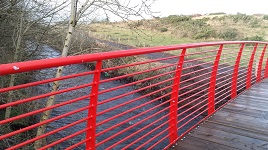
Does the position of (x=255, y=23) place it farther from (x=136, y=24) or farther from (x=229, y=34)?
(x=136, y=24)

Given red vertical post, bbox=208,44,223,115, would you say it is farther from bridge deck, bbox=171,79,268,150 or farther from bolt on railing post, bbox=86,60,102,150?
bolt on railing post, bbox=86,60,102,150

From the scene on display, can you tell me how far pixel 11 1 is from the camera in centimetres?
830

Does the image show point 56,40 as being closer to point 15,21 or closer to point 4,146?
point 15,21

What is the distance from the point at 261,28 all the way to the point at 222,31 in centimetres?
560

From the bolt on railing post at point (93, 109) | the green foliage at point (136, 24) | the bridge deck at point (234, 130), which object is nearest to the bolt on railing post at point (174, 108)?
the bridge deck at point (234, 130)

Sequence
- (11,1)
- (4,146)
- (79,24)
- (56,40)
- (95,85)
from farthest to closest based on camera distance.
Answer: (56,40) < (79,24) < (11,1) < (4,146) < (95,85)

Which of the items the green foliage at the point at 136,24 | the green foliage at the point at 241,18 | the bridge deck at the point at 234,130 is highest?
the green foliage at the point at 241,18

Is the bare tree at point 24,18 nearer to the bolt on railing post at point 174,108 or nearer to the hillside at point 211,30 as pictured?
the bolt on railing post at point 174,108

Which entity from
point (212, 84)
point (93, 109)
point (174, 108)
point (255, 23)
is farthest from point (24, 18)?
→ point (255, 23)

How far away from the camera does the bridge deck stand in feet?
12.3

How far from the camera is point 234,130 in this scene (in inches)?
171

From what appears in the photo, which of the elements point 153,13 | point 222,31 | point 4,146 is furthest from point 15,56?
point 222,31

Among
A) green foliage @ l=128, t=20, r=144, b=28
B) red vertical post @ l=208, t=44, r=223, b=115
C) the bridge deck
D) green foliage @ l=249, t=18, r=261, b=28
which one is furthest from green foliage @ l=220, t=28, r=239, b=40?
red vertical post @ l=208, t=44, r=223, b=115

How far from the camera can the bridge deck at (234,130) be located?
3.74m
